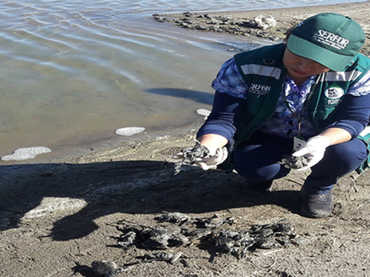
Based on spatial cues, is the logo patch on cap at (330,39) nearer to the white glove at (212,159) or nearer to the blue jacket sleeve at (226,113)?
the blue jacket sleeve at (226,113)

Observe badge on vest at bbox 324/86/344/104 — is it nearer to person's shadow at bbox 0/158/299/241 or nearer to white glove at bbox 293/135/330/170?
white glove at bbox 293/135/330/170

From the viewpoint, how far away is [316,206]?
2584 millimetres

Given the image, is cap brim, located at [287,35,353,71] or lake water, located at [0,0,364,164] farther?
lake water, located at [0,0,364,164]

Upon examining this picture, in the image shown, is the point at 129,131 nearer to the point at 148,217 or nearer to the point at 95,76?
the point at 95,76

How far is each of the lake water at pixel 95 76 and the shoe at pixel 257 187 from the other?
70.4 inches

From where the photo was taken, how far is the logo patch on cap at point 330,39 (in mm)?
2025

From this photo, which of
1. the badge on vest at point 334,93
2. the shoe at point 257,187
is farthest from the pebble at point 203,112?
the badge on vest at point 334,93

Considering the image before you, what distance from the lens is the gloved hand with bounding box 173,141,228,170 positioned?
2.06 meters

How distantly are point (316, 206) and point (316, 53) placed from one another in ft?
3.37

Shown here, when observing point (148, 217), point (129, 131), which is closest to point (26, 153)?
point (129, 131)

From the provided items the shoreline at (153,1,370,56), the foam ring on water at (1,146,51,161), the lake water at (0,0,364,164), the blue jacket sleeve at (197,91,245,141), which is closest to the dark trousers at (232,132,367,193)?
the blue jacket sleeve at (197,91,245,141)

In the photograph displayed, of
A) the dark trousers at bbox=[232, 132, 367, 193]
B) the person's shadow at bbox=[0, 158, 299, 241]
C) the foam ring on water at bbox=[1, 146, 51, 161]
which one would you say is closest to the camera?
the dark trousers at bbox=[232, 132, 367, 193]

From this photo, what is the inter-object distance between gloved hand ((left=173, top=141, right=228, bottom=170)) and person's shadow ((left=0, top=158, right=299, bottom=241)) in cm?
63

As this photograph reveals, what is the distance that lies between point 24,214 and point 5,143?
1717 millimetres
